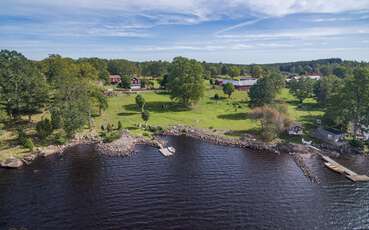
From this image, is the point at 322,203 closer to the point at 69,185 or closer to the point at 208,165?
the point at 208,165

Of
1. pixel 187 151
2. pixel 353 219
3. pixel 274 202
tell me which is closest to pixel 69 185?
pixel 187 151

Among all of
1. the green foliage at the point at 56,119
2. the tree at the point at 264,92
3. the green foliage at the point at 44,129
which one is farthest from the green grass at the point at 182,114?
the green foliage at the point at 44,129

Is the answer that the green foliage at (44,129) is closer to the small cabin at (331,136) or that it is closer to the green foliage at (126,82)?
the small cabin at (331,136)

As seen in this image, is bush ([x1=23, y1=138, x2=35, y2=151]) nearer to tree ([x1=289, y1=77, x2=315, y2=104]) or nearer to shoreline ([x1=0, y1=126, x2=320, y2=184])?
shoreline ([x1=0, y1=126, x2=320, y2=184])

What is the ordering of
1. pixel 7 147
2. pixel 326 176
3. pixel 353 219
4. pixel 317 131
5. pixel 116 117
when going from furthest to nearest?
pixel 116 117
pixel 317 131
pixel 7 147
pixel 326 176
pixel 353 219

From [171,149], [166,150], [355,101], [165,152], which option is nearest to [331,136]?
[355,101]

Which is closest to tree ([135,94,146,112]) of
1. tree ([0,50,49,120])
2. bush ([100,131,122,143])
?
bush ([100,131,122,143])
